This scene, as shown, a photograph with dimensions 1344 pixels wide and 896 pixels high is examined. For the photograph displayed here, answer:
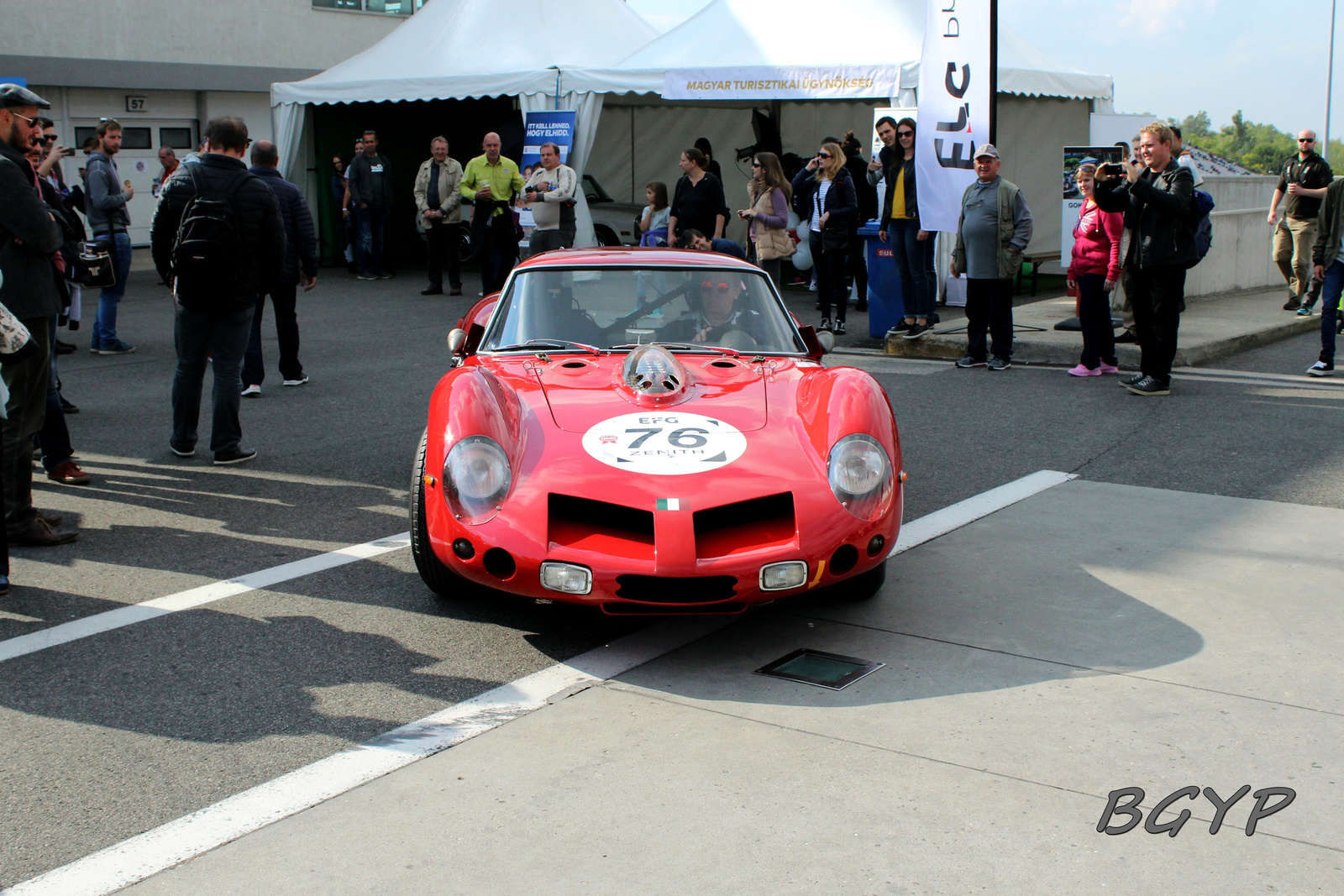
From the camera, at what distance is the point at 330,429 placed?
7.79 metres

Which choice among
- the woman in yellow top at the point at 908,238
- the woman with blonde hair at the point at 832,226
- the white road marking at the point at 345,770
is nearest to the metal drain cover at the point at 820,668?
the white road marking at the point at 345,770

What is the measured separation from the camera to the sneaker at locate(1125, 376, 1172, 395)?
8750 mm

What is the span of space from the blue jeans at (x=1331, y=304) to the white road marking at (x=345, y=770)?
6971 millimetres

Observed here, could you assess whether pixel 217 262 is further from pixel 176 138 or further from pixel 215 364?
pixel 176 138

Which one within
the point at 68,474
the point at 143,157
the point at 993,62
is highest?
the point at 143,157

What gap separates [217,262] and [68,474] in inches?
52.3

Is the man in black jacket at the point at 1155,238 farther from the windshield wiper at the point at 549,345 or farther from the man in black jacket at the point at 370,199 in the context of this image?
the man in black jacket at the point at 370,199

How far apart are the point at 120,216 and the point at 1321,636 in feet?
34.7

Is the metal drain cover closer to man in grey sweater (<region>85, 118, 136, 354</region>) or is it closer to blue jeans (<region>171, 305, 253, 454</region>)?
blue jeans (<region>171, 305, 253, 454</region>)

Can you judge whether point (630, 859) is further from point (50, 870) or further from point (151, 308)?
point (151, 308)

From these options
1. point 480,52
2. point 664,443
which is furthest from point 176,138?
point 664,443

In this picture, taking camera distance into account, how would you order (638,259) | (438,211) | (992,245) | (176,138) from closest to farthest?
(638,259) → (992,245) → (438,211) → (176,138)

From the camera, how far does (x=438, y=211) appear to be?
16.4m

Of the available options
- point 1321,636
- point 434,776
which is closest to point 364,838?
point 434,776
